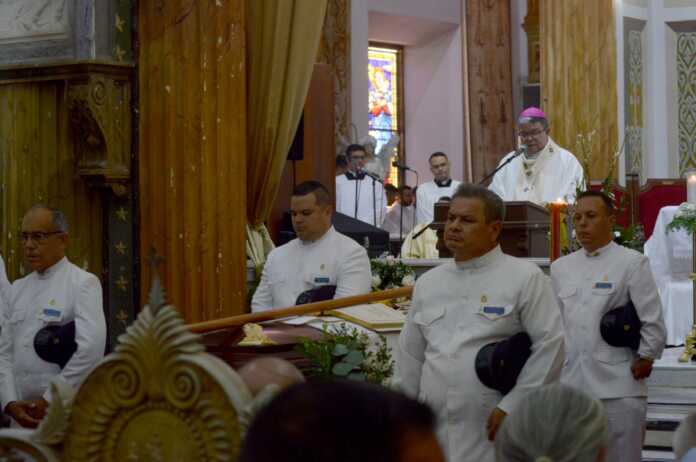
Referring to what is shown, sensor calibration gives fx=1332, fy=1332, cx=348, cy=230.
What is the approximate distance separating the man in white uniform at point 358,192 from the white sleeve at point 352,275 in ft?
26.7

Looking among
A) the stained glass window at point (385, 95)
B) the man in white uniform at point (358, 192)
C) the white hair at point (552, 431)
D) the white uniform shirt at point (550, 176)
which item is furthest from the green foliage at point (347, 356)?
the stained glass window at point (385, 95)

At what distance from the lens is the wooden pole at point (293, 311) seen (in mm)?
5773

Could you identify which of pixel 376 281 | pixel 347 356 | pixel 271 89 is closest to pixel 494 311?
pixel 347 356

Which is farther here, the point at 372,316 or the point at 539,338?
the point at 372,316

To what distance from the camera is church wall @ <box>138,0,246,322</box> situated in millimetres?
8133

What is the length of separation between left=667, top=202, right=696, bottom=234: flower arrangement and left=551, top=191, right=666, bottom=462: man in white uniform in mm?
4100

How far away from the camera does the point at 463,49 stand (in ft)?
70.4

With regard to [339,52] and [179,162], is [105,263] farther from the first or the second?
[339,52]

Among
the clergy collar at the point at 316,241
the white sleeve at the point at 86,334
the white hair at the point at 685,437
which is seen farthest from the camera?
the clergy collar at the point at 316,241

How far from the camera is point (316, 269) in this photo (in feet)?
23.2

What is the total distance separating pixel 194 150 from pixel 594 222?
9.17 ft

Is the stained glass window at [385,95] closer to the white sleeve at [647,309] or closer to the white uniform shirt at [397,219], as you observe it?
the white uniform shirt at [397,219]

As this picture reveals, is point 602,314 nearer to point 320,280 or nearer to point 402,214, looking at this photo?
point 320,280

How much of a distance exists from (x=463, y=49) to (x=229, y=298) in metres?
13.7
